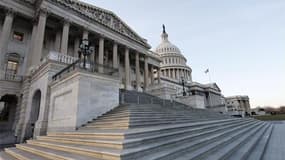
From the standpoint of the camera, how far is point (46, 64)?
11289 mm

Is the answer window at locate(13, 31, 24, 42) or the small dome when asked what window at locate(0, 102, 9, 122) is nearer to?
window at locate(13, 31, 24, 42)

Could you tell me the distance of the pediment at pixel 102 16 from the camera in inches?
745

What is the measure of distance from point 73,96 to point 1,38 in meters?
12.9

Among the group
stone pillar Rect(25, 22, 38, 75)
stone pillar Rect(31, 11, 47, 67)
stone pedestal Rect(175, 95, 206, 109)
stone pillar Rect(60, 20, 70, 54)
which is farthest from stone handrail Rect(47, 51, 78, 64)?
stone pedestal Rect(175, 95, 206, 109)

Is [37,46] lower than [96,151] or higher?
higher

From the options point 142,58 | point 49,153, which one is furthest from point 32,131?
point 142,58

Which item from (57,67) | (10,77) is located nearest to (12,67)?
(10,77)

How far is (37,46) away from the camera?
15.4 metres

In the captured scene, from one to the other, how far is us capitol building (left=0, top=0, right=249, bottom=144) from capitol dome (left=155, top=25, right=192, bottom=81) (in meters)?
42.4

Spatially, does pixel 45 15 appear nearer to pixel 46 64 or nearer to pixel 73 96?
pixel 46 64

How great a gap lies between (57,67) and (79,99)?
184 inches

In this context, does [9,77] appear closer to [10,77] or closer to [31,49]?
[10,77]

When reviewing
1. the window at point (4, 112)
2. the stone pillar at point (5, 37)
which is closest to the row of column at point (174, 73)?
the window at point (4, 112)

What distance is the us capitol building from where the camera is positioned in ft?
29.7
